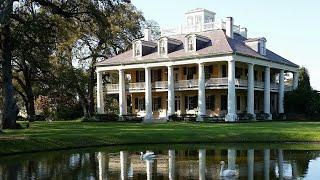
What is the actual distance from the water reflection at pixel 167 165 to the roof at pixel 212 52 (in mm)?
27517

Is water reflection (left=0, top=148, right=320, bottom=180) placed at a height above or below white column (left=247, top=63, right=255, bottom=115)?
below

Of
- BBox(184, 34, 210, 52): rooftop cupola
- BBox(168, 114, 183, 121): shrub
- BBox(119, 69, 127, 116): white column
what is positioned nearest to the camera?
BBox(168, 114, 183, 121): shrub

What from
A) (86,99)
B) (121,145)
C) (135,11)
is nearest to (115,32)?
(135,11)

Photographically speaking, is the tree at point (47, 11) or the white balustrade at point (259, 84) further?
→ the white balustrade at point (259, 84)

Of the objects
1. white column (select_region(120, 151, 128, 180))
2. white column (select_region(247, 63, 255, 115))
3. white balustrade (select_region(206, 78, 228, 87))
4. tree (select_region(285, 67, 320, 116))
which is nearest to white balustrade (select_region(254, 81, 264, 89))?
white column (select_region(247, 63, 255, 115))

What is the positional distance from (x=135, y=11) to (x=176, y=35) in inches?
389

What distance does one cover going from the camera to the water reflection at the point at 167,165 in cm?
1722

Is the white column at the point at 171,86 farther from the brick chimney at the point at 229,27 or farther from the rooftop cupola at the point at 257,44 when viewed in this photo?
the rooftop cupola at the point at 257,44

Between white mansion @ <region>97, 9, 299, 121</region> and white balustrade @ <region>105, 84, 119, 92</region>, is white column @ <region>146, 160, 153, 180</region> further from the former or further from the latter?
white balustrade @ <region>105, 84, 119, 92</region>

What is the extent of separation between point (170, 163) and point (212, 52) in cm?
3271

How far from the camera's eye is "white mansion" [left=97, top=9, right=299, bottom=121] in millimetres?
53281

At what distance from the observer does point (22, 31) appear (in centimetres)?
3675

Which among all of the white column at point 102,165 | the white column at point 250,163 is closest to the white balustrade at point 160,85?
the white column at point 250,163

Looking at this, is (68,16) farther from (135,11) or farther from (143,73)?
(135,11)
